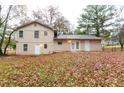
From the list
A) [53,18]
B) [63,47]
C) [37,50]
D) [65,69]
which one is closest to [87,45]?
[63,47]

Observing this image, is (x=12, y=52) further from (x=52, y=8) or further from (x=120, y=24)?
(x=120, y=24)

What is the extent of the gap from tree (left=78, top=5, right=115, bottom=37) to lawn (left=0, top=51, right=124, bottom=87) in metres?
0.37

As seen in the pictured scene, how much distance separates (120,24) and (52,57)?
1076mm

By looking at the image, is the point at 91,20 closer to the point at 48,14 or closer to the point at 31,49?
the point at 48,14

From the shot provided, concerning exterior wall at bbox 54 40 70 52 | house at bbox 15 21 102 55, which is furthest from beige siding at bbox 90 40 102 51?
exterior wall at bbox 54 40 70 52

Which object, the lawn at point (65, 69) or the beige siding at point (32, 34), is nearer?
the lawn at point (65, 69)

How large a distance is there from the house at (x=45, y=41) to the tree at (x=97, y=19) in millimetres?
133

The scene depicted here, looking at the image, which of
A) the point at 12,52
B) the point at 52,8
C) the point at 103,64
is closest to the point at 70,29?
the point at 52,8

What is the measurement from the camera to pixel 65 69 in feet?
12.5

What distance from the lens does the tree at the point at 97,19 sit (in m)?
3.78

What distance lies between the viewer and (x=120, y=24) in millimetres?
3852

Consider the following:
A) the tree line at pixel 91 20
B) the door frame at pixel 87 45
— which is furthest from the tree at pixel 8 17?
the door frame at pixel 87 45

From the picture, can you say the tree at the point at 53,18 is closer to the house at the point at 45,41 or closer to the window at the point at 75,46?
the house at the point at 45,41
